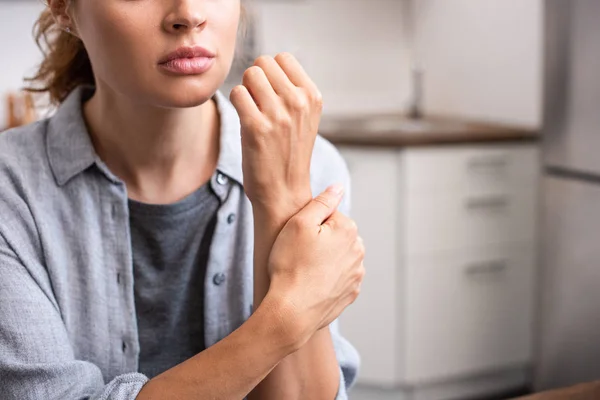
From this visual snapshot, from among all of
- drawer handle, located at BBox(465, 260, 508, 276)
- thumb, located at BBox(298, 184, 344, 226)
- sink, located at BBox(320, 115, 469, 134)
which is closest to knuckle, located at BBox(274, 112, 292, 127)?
thumb, located at BBox(298, 184, 344, 226)

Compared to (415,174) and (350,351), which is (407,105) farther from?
(350,351)

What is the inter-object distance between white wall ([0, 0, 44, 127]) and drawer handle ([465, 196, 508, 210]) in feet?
5.09

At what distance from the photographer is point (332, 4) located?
3174mm

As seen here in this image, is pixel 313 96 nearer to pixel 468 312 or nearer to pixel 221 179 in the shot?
pixel 221 179

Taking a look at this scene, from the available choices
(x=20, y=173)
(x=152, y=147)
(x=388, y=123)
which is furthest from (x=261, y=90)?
(x=388, y=123)

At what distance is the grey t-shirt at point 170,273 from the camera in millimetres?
1055

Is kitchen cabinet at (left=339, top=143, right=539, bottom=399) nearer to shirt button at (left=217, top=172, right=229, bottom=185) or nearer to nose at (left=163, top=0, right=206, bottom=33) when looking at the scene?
shirt button at (left=217, top=172, right=229, bottom=185)

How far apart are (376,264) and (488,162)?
49 centimetres

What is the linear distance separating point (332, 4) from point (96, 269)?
7.82ft

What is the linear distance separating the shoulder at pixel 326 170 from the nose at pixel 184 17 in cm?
32

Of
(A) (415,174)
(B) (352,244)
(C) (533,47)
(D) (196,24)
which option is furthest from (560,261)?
(D) (196,24)

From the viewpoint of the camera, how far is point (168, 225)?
1057mm

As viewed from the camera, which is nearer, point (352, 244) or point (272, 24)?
point (352, 244)

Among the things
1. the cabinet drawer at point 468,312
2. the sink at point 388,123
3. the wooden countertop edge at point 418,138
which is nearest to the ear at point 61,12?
the wooden countertop edge at point 418,138
